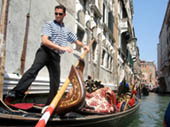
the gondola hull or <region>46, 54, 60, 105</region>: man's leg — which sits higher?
<region>46, 54, 60, 105</region>: man's leg

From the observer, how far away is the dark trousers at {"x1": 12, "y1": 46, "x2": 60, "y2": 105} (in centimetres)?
226

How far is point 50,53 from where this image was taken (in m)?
2.36

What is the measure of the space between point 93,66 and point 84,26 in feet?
5.69

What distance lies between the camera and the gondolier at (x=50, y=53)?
2.22 m

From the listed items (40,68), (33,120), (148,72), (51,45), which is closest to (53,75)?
(40,68)

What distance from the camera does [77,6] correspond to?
6.20 m

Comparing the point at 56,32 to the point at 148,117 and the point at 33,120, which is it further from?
the point at 148,117

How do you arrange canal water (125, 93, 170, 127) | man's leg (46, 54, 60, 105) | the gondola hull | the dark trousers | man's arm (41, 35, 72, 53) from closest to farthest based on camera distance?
the gondola hull
man's arm (41, 35, 72, 53)
the dark trousers
man's leg (46, 54, 60, 105)
canal water (125, 93, 170, 127)

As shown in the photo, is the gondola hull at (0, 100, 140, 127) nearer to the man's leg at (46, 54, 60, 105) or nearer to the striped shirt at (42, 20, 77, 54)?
the man's leg at (46, 54, 60, 105)

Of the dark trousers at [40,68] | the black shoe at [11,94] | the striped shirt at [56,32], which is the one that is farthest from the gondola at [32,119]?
the striped shirt at [56,32]

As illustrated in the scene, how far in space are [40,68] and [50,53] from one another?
0.21 metres

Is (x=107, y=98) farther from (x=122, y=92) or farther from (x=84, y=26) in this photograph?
(x=84, y=26)

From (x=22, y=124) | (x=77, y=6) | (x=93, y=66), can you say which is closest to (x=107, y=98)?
(x=22, y=124)

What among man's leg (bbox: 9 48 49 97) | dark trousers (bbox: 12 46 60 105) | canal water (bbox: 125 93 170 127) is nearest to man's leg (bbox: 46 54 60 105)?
dark trousers (bbox: 12 46 60 105)
